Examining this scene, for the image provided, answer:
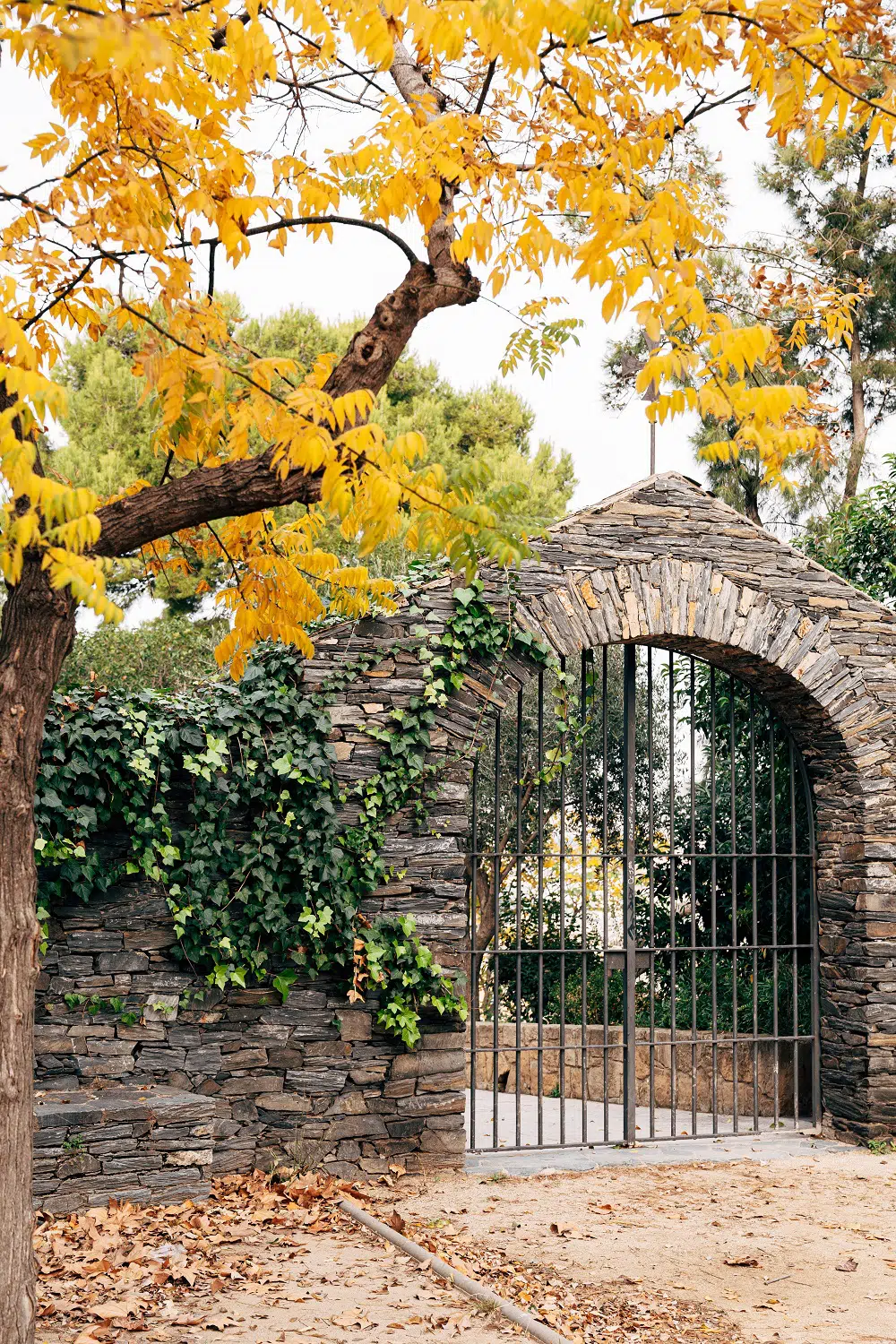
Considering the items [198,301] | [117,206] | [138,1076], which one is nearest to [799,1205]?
[138,1076]

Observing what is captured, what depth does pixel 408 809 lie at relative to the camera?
6.64m

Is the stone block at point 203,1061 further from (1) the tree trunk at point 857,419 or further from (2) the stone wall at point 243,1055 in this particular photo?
(1) the tree trunk at point 857,419

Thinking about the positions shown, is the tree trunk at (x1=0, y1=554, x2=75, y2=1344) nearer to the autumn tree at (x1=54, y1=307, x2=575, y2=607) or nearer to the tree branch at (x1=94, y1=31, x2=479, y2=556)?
the tree branch at (x1=94, y1=31, x2=479, y2=556)

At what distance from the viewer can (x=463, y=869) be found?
6652 millimetres

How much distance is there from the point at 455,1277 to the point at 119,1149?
1.76m

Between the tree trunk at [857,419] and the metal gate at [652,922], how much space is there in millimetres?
3907

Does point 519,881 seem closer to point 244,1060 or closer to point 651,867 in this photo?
point 651,867

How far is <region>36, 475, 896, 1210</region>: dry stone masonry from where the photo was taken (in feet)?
19.6

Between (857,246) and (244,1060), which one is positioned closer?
(244,1060)

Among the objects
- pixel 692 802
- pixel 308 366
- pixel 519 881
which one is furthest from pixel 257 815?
pixel 308 366

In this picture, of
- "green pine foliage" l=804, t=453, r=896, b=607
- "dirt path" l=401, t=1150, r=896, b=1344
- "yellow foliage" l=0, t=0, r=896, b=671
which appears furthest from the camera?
"green pine foliage" l=804, t=453, r=896, b=607

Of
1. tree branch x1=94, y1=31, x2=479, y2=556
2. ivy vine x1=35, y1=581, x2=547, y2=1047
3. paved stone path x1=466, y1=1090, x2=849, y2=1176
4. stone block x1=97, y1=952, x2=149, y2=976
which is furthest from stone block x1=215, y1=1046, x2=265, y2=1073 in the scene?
tree branch x1=94, y1=31, x2=479, y2=556

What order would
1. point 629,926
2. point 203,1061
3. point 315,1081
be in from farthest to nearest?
point 629,926 → point 315,1081 → point 203,1061

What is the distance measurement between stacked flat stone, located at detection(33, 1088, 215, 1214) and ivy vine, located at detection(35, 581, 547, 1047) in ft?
2.46
